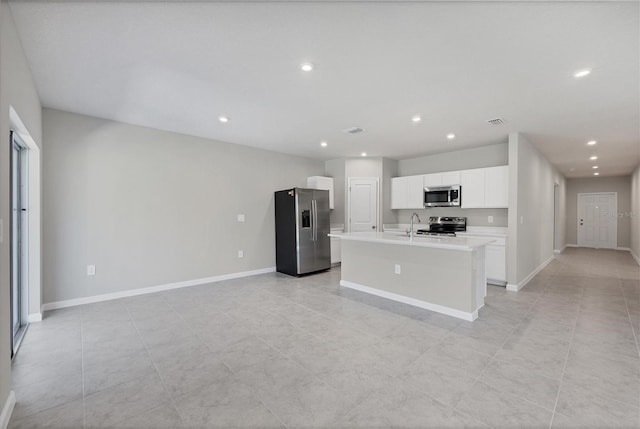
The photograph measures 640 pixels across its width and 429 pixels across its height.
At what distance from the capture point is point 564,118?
3.74 meters

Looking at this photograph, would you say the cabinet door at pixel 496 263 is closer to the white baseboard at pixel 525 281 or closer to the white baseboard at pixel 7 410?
the white baseboard at pixel 525 281

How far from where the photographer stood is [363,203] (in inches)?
254

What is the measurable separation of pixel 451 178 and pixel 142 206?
17.8 feet

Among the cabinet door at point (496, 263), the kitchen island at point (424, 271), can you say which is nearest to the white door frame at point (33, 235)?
the kitchen island at point (424, 271)

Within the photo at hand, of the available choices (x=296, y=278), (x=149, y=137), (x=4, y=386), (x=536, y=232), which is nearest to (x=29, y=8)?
(x=4, y=386)

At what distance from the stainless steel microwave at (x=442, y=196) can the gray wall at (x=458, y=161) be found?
0.55 meters

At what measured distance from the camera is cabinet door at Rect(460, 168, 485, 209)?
16.8 feet

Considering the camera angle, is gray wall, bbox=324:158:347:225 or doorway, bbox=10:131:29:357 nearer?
doorway, bbox=10:131:29:357

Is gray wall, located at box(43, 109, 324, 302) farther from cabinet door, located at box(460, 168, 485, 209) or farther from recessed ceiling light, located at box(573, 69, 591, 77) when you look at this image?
recessed ceiling light, located at box(573, 69, 591, 77)

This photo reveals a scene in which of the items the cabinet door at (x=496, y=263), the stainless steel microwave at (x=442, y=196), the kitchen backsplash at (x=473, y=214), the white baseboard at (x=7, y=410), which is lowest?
the white baseboard at (x=7, y=410)

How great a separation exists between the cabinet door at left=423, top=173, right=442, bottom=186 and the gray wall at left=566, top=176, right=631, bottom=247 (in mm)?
7394

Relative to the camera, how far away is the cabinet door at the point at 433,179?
5757 millimetres

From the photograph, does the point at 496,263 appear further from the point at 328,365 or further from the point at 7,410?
the point at 7,410

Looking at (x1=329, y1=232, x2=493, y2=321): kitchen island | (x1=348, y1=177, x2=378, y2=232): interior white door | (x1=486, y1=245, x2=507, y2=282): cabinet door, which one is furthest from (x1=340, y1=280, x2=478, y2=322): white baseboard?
(x1=348, y1=177, x2=378, y2=232): interior white door
